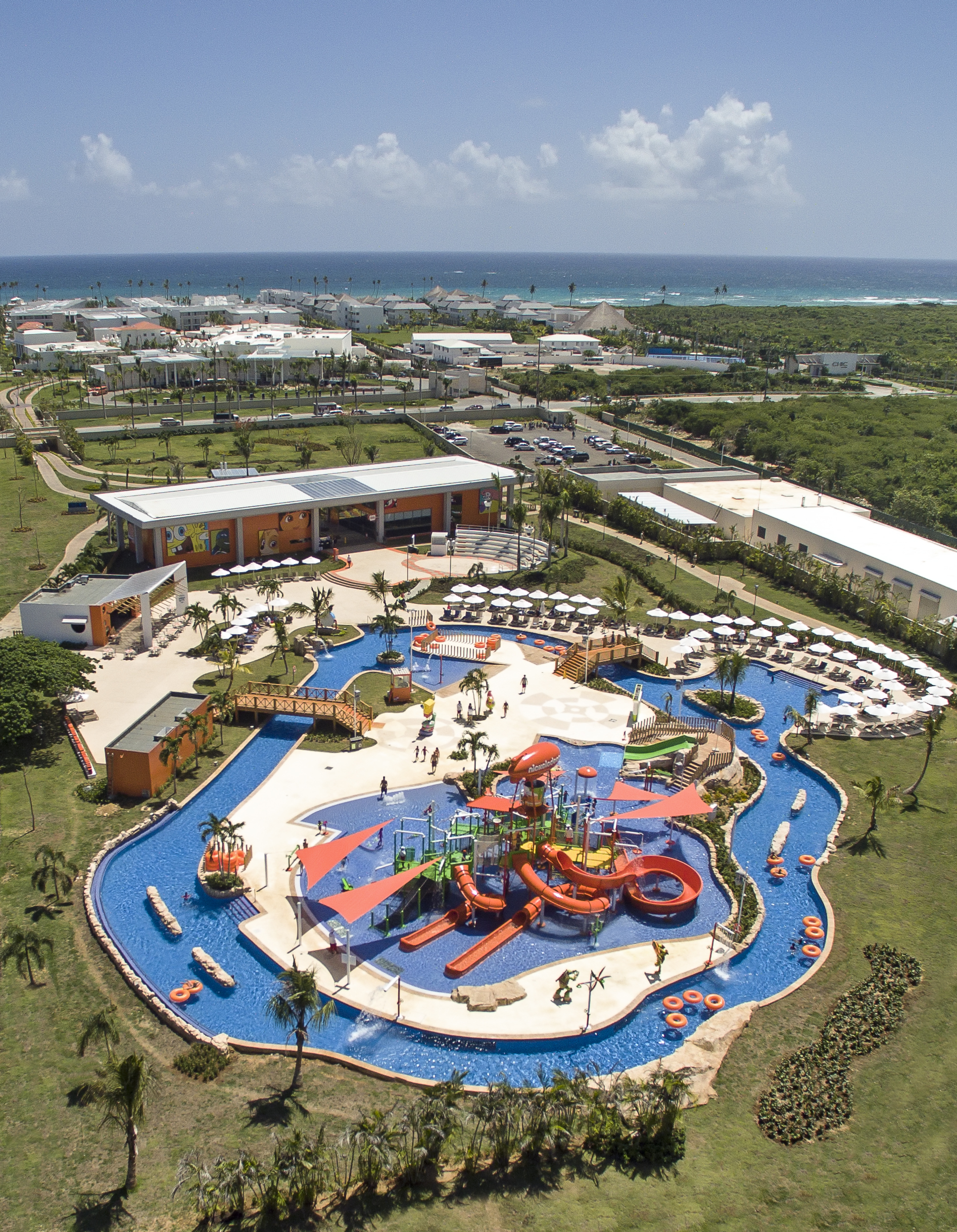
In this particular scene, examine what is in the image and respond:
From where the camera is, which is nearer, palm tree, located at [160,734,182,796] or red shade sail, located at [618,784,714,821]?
red shade sail, located at [618,784,714,821]

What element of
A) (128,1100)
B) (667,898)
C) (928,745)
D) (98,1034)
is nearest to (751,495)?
(928,745)

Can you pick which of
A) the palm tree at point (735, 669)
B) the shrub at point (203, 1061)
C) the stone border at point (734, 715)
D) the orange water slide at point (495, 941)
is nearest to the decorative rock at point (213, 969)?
the shrub at point (203, 1061)

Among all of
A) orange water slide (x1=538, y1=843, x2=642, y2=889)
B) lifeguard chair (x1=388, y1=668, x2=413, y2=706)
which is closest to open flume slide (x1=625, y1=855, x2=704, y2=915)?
orange water slide (x1=538, y1=843, x2=642, y2=889)

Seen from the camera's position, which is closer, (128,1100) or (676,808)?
(128,1100)

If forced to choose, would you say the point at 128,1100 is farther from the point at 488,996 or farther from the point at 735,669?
the point at 735,669

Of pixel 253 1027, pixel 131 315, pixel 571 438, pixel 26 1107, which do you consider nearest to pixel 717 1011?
pixel 253 1027

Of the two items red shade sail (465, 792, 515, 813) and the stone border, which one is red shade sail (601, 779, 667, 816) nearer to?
red shade sail (465, 792, 515, 813)

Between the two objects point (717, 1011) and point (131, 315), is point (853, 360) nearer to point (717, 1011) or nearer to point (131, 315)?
point (131, 315)
